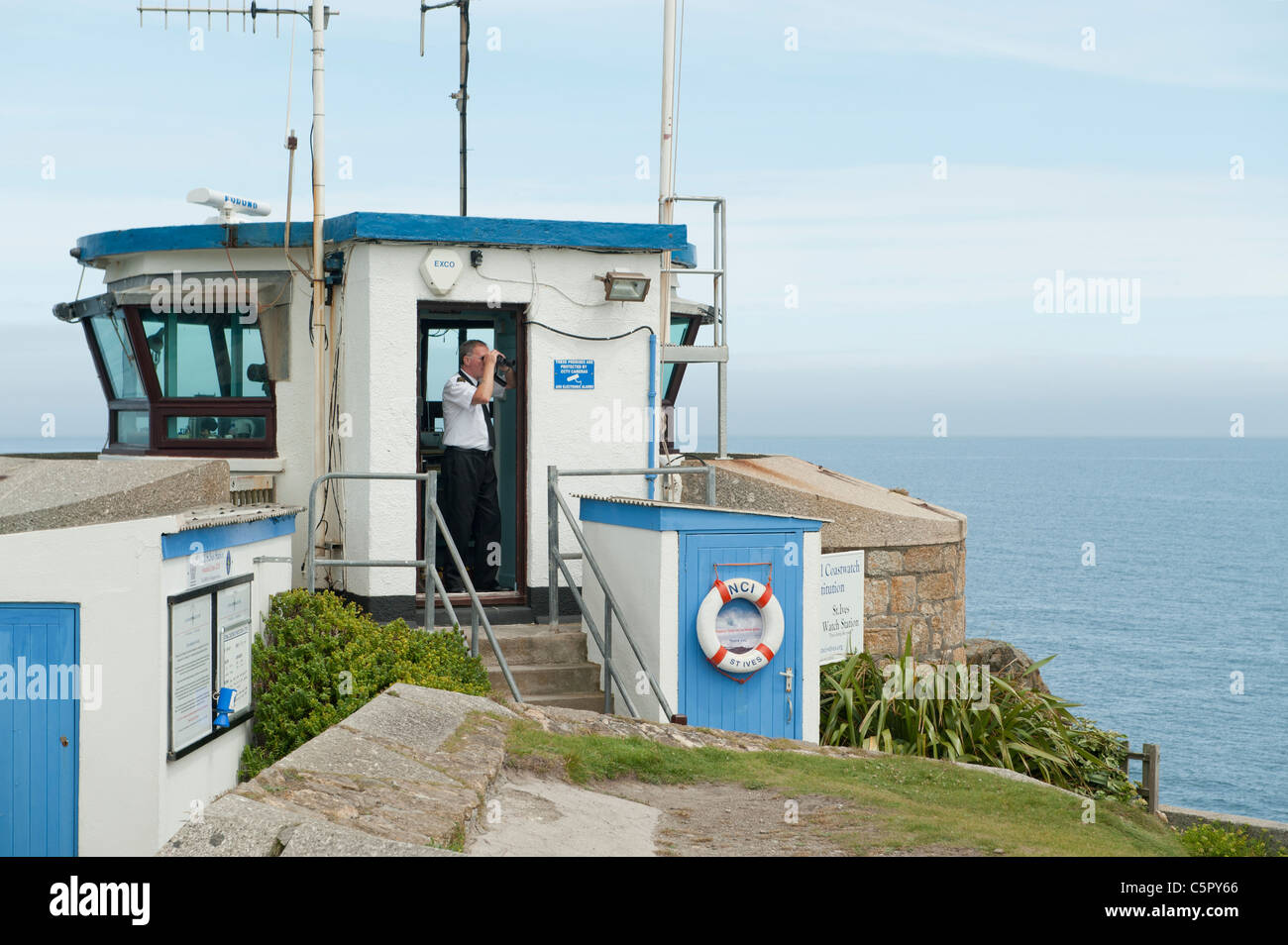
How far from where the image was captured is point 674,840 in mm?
5895

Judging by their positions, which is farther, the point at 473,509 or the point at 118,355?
the point at 118,355

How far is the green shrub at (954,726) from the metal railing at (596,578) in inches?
74.9

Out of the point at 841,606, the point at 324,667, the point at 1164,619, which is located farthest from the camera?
the point at 1164,619

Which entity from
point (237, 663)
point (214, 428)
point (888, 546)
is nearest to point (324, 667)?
point (237, 663)

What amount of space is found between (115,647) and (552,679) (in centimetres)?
392

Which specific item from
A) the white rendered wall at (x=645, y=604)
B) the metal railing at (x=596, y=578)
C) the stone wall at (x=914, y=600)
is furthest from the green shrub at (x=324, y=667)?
the stone wall at (x=914, y=600)

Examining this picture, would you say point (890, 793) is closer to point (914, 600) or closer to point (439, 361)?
point (914, 600)

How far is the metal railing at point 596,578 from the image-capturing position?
33.0 feet

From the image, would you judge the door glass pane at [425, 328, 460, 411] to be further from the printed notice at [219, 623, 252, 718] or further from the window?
the printed notice at [219, 623, 252, 718]

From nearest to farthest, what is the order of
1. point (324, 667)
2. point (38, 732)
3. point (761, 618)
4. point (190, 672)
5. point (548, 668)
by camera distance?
point (38, 732) → point (190, 672) → point (324, 667) → point (761, 618) → point (548, 668)

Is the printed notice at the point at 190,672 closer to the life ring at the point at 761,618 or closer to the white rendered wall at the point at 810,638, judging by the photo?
the life ring at the point at 761,618

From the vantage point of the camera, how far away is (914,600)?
1319 centimetres
